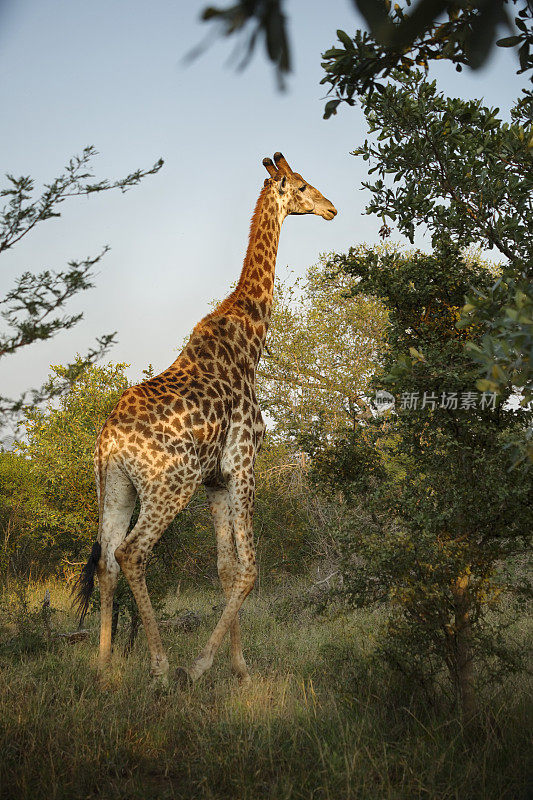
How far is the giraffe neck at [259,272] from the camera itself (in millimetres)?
7527

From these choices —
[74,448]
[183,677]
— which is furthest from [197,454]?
[74,448]

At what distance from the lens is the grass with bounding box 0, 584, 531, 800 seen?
3.86 meters

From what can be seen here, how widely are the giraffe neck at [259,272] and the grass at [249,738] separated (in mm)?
3510

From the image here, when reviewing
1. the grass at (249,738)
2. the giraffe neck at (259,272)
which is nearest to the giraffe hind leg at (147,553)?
the grass at (249,738)

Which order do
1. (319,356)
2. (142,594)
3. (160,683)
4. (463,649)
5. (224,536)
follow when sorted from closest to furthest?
(463,649)
(160,683)
(142,594)
(224,536)
(319,356)

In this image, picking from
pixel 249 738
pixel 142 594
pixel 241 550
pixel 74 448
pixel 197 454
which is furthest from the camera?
pixel 74 448

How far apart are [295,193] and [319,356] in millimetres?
7681

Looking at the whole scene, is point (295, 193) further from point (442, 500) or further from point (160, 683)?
point (160, 683)

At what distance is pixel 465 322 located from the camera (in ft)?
12.3

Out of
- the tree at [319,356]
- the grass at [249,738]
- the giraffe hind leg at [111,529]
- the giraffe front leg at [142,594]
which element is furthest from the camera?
the tree at [319,356]

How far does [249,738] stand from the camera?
4.47m

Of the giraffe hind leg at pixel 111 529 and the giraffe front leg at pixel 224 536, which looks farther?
the giraffe front leg at pixel 224 536

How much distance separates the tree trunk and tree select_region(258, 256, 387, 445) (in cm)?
926

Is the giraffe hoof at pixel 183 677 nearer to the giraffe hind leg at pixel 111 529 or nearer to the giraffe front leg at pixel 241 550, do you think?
the giraffe front leg at pixel 241 550
